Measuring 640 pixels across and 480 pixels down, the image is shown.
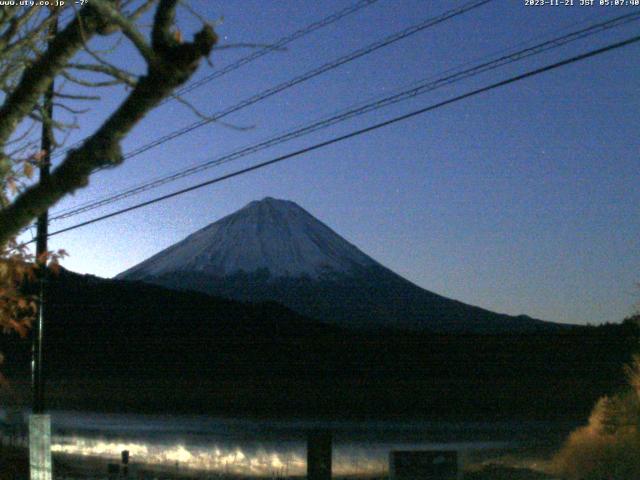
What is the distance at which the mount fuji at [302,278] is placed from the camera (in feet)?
513

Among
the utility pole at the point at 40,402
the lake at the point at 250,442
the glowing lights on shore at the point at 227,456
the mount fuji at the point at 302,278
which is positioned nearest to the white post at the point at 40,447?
the utility pole at the point at 40,402

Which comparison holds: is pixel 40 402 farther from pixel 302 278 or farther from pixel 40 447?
pixel 302 278

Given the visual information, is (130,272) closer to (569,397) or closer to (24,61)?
(569,397)

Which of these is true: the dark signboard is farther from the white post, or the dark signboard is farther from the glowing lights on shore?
the glowing lights on shore

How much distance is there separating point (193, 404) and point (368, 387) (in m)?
19.2

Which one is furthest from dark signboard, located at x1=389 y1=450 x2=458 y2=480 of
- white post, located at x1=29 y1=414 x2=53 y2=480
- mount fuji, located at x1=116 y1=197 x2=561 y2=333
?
mount fuji, located at x1=116 y1=197 x2=561 y2=333

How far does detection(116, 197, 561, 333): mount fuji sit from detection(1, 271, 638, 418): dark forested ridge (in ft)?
124

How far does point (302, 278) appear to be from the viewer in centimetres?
17275

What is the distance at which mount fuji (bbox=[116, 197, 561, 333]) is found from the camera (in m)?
156

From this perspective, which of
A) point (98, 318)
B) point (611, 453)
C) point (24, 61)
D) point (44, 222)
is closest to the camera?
point (24, 61)

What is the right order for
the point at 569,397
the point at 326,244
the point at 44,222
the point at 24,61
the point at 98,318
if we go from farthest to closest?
the point at 326,244
the point at 98,318
the point at 569,397
the point at 44,222
the point at 24,61

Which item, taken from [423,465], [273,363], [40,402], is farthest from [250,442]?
[273,363]

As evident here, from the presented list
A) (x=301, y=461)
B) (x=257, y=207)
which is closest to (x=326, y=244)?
(x=257, y=207)

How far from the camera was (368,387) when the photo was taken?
277 ft
